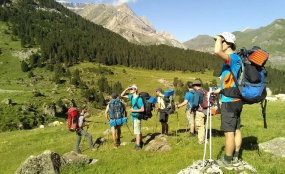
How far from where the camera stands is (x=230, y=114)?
323 inches

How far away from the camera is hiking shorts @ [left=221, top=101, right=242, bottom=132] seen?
8180mm

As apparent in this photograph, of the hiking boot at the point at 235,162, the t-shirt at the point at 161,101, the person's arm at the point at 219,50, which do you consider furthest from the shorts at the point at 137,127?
the person's arm at the point at 219,50

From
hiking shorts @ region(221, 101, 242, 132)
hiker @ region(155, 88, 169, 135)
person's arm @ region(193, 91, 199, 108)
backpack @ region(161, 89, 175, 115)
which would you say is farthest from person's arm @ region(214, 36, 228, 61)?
hiker @ region(155, 88, 169, 135)

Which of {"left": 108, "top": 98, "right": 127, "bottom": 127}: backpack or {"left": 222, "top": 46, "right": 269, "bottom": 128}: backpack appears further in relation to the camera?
{"left": 108, "top": 98, "right": 127, "bottom": 127}: backpack

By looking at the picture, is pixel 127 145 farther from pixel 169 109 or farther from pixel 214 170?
pixel 214 170

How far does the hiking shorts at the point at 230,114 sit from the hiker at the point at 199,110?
18.8ft

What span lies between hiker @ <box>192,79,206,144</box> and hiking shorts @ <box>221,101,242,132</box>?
5720 mm

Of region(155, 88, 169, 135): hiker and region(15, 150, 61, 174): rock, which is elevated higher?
region(155, 88, 169, 135): hiker

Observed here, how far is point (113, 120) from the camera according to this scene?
636 inches

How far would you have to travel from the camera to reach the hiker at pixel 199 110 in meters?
14.0

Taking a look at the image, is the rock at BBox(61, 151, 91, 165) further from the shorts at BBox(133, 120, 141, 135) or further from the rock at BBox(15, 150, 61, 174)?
the shorts at BBox(133, 120, 141, 135)

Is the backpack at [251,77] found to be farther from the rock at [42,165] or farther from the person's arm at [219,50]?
the rock at [42,165]

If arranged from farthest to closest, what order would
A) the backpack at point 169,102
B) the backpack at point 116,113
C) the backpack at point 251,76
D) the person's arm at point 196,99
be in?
the backpack at point 169,102 → the backpack at point 116,113 → the person's arm at point 196,99 → the backpack at point 251,76

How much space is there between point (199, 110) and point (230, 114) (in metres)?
6.24
